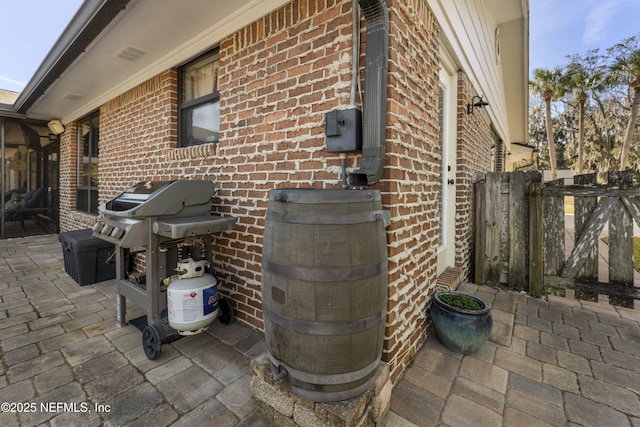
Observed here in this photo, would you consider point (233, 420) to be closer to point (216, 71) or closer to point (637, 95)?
point (216, 71)

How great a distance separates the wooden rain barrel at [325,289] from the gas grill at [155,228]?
39.0 inches

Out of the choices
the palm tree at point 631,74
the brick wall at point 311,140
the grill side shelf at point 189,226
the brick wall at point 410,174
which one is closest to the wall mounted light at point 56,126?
the brick wall at point 311,140

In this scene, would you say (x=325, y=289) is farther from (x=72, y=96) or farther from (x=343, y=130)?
(x=72, y=96)

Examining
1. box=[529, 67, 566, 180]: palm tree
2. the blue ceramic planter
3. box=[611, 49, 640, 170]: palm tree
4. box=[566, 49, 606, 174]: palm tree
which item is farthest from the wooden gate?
box=[566, 49, 606, 174]: palm tree

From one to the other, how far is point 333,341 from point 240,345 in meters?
1.17

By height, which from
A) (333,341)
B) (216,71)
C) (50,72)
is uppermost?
(50,72)

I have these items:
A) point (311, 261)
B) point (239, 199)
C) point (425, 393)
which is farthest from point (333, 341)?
point (239, 199)

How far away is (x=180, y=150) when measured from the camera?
3.10m

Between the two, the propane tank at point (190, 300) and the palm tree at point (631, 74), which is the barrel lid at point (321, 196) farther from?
the palm tree at point (631, 74)

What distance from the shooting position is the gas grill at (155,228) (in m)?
1.98

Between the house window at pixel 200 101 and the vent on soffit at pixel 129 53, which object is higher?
the vent on soffit at pixel 129 53

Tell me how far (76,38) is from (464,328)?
13.8 ft

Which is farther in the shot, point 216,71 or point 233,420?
point 216,71

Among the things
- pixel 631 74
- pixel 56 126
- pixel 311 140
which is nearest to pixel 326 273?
pixel 311 140
